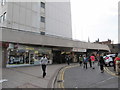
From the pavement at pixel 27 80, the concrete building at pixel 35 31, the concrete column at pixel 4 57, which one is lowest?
the pavement at pixel 27 80

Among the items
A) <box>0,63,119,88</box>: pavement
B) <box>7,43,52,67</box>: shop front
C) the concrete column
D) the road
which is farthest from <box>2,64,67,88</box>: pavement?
<box>7,43,52,67</box>: shop front

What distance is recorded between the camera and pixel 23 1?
2192cm

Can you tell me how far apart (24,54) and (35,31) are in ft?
20.1

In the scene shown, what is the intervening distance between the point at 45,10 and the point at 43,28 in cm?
398

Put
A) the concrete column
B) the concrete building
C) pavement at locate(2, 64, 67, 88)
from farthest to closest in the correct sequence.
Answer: the concrete building
the concrete column
pavement at locate(2, 64, 67, 88)

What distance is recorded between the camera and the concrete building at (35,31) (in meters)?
16.6

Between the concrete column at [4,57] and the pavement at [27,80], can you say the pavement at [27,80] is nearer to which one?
the pavement at [27,80]

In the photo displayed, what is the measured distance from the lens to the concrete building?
1659cm

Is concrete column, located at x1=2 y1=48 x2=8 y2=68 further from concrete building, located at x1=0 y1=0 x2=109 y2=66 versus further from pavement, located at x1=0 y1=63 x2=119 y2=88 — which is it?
pavement, located at x1=0 y1=63 x2=119 y2=88

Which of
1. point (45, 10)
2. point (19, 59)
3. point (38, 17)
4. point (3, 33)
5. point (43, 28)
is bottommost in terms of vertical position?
point (19, 59)

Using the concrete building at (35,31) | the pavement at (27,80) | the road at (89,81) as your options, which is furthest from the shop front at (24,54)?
the road at (89,81)

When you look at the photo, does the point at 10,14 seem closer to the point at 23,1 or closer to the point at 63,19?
the point at 23,1

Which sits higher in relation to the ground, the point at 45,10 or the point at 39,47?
the point at 45,10

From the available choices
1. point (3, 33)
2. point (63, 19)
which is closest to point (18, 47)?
point (3, 33)
